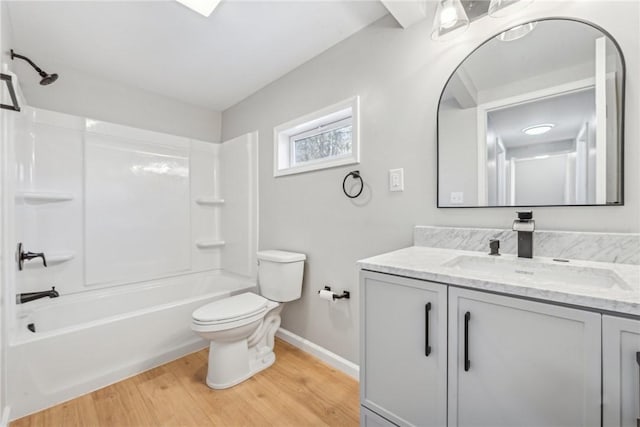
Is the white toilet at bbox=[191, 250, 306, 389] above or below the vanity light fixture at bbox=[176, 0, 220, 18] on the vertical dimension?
below

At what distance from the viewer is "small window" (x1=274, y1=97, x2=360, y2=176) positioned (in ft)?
6.01

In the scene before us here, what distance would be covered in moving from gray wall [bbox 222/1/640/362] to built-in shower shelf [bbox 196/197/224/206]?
822 mm

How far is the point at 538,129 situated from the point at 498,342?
3.02 feet

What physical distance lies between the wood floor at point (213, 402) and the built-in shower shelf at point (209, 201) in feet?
5.15

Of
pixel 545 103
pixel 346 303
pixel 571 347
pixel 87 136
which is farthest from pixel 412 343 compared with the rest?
pixel 87 136

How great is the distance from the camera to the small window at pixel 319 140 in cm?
183

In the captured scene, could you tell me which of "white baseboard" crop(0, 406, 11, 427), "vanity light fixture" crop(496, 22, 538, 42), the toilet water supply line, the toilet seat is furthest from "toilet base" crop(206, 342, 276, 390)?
"vanity light fixture" crop(496, 22, 538, 42)

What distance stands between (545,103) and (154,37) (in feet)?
7.56

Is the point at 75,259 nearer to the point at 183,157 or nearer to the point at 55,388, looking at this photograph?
the point at 55,388

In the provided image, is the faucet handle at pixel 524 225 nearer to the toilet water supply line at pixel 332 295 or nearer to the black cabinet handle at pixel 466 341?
the black cabinet handle at pixel 466 341

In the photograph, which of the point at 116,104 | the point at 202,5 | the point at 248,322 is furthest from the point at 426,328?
the point at 116,104

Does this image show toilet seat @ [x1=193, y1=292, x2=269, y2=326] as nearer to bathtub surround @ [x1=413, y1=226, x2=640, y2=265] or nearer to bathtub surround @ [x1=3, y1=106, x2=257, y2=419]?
bathtub surround @ [x1=3, y1=106, x2=257, y2=419]

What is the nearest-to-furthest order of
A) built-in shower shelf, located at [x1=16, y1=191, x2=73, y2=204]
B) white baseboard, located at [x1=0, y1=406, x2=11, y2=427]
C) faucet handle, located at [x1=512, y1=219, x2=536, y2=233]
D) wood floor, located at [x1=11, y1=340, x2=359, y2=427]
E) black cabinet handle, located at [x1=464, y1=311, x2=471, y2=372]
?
black cabinet handle, located at [x1=464, y1=311, x2=471, y2=372], faucet handle, located at [x1=512, y1=219, x2=536, y2=233], white baseboard, located at [x1=0, y1=406, x2=11, y2=427], wood floor, located at [x1=11, y1=340, x2=359, y2=427], built-in shower shelf, located at [x1=16, y1=191, x2=73, y2=204]

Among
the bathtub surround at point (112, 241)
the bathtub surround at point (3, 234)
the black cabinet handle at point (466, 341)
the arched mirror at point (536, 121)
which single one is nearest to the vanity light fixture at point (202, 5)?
the bathtub surround at point (3, 234)
